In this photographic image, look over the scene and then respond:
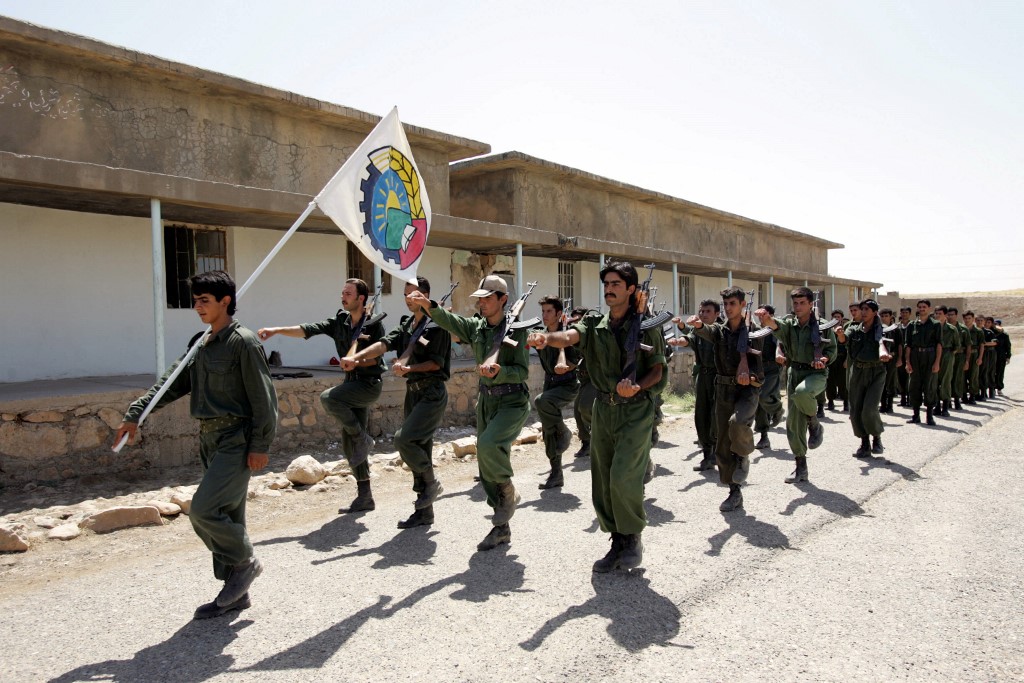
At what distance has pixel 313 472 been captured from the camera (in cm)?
730

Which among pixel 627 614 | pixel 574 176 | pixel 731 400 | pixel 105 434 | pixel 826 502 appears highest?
pixel 574 176

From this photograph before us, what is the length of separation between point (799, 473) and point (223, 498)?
18.7 feet

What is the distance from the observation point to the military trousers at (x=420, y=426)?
5680mm

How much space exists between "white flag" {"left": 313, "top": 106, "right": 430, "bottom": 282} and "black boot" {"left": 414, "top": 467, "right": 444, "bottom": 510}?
5.32 ft

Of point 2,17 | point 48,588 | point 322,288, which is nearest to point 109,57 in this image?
point 2,17

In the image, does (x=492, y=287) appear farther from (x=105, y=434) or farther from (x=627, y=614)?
(x=105, y=434)

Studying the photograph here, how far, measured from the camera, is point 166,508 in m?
6.07

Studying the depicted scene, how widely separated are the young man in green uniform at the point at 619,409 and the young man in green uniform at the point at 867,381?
520 cm

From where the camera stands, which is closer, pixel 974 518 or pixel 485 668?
pixel 485 668

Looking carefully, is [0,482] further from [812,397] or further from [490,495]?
[812,397]

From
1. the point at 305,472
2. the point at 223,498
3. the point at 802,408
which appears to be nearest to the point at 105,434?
the point at 305,472

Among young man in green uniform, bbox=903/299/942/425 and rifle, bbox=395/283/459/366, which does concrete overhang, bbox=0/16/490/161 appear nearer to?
rifle, bbox=395/283/459/366

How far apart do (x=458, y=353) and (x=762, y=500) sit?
8.80 m

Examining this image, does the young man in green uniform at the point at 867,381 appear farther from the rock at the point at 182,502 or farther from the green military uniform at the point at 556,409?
the rock at the point at 182,502
